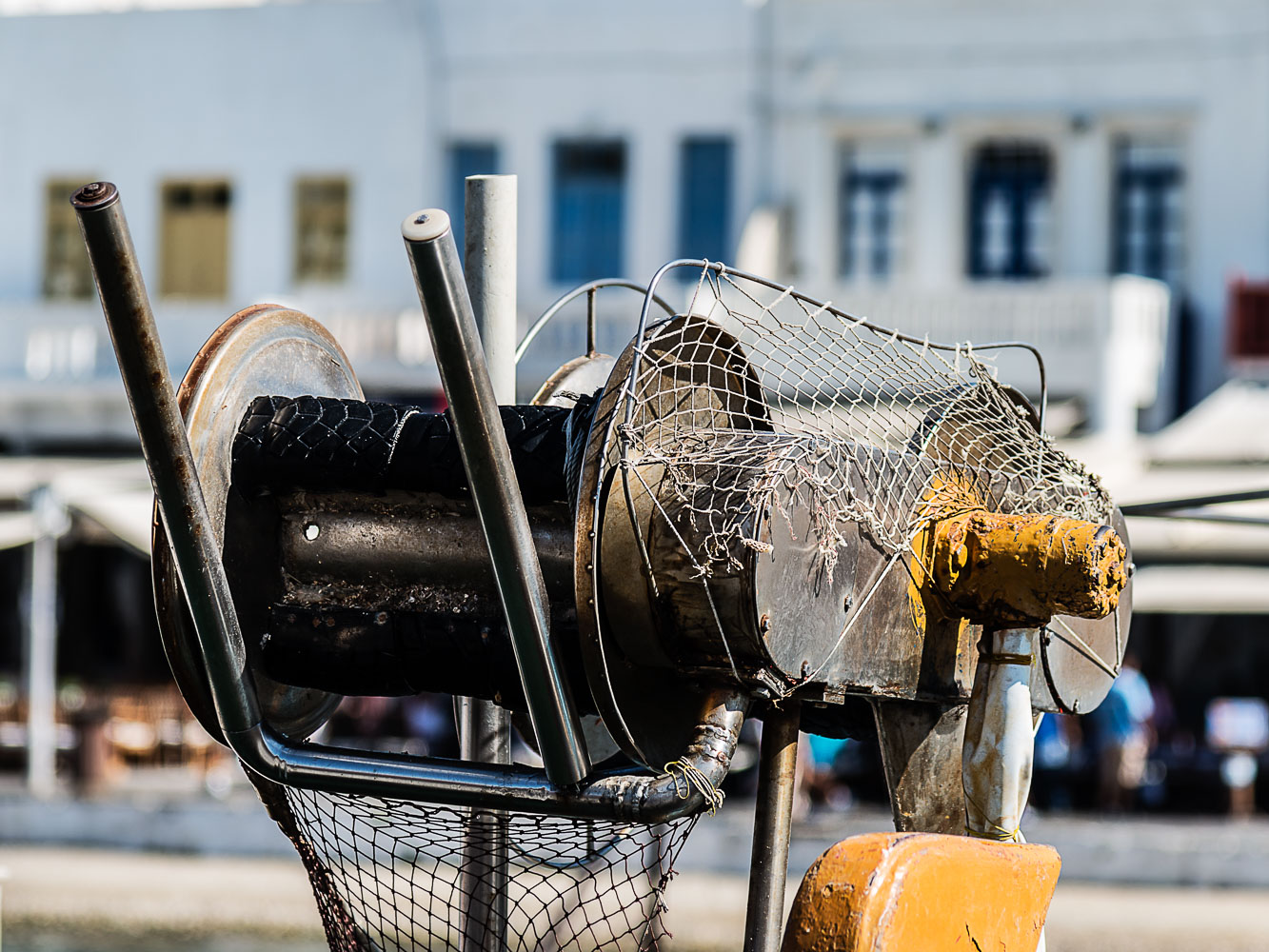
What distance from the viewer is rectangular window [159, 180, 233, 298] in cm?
2673

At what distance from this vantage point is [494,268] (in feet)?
12.6

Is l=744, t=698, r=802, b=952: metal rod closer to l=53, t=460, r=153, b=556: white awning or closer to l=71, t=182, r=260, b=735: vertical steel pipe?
l=71, t=182, r=260, b=735: vertical steel pipe

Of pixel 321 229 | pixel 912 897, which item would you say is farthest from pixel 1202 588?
pixel 321 229

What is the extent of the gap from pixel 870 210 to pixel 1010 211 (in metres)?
1.75

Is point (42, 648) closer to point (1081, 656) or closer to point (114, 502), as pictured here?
point (114, 502)

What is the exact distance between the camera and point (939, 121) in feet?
79.1

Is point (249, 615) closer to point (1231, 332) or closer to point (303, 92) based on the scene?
point (1231, 332)

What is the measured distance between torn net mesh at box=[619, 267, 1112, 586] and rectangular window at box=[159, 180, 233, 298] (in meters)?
23.4

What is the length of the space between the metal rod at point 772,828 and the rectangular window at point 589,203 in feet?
73.6

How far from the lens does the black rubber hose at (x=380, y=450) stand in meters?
3.17

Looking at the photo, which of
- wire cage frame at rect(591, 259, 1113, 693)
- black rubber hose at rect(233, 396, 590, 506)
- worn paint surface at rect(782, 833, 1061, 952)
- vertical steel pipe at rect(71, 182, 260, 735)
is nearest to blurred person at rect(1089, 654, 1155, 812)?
wire cage frame at rect(591, 259, 1113, 693)

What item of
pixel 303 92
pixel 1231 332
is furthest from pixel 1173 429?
pixel 303 92

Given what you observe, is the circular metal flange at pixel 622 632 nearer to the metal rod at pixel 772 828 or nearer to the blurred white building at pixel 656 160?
the metal rod at pixel 772 828

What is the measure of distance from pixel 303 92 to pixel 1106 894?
1634 cm
